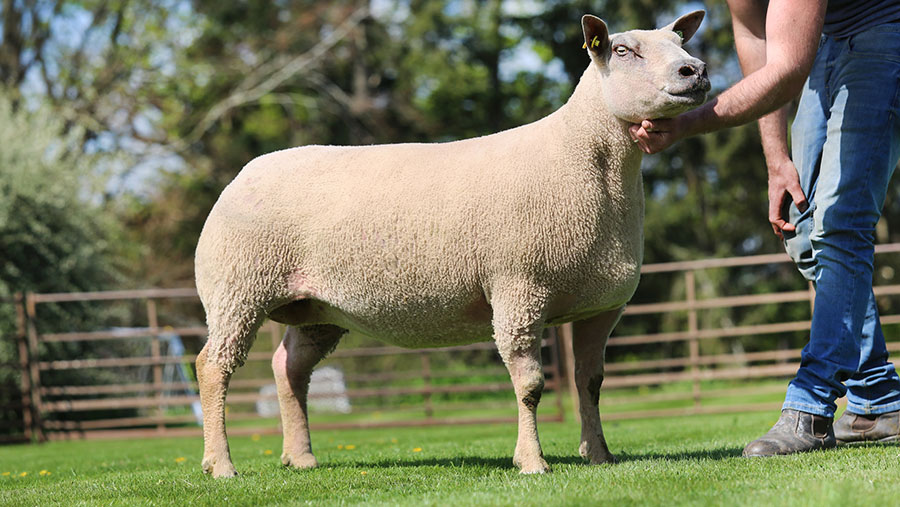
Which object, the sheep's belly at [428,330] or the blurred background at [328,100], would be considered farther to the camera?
the blurred background at [328,100]

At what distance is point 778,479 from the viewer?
3.09 metres

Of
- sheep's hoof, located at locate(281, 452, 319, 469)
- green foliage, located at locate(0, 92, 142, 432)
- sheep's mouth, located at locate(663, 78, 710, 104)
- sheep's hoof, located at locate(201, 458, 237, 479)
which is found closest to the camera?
sheep's mouth, located at locate(663, 78, 710, 104)

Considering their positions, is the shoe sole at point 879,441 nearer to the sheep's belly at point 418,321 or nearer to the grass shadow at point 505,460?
the grass shadow at point 505,460

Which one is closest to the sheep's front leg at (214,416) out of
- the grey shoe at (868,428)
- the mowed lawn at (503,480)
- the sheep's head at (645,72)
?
the mowed lawn at (503,480)

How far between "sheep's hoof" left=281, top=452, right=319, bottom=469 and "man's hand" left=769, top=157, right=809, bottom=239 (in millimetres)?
2556

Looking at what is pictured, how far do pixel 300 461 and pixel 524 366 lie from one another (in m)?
1.47

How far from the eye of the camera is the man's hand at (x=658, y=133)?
3748 mm

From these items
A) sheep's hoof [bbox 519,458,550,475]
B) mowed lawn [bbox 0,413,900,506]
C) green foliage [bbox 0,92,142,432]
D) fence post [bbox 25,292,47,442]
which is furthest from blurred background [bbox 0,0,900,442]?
sheep's hoof [bbox 519,458,550,475]

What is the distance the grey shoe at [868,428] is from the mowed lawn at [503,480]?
224 millimetres

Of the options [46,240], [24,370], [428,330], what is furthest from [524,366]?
[46,240]

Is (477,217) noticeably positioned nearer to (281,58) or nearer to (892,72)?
(892,72)

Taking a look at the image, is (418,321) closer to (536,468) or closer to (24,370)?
(536,468)

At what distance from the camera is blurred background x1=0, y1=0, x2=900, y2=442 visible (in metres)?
20.3

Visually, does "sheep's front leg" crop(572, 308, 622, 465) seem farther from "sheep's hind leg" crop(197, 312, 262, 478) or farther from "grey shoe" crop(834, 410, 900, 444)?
"sheep's hind leg" crop(197, 312, 262, 478)
